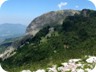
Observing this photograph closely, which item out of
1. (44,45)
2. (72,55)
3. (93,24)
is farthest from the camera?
(93,24)

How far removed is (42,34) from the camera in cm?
18638

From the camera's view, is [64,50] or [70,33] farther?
[70,33]

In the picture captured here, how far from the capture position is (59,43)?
491 feet

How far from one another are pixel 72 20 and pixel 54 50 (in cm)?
4685

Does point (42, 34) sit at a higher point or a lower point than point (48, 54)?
higher

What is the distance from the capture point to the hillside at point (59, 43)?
13238 centimetres

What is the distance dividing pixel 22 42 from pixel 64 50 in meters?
65.6

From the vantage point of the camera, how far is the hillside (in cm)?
13238

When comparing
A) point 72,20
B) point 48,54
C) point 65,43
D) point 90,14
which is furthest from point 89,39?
point 90,14

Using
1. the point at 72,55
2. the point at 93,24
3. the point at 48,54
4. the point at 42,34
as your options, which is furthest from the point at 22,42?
the point at 72,55

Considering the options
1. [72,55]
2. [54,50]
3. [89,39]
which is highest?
[89,39]

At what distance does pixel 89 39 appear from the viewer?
487 ft

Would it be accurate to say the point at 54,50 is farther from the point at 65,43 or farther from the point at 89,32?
the point at 89,32

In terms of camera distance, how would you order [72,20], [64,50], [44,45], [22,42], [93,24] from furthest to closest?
[22,42] < [72,20] < [93,24] < [44,45] < [64,50]
